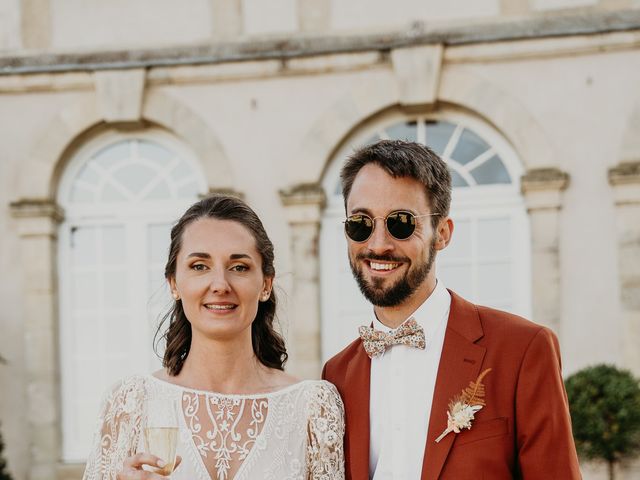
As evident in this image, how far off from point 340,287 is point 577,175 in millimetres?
2542

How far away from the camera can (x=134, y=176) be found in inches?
336

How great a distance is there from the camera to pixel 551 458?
235cm

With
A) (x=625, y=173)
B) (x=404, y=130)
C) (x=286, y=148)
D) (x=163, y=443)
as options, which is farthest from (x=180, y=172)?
(x=163, y=443)

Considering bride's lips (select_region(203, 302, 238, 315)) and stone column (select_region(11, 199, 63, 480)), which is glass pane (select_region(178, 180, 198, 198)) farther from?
bride's lips (select_region(203, 302, 238, 315))

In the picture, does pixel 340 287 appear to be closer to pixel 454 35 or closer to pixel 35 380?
pixel 454 35

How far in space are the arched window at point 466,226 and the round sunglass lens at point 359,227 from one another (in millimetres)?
5377

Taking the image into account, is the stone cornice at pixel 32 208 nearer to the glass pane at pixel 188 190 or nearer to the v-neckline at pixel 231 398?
the glass pane at pixel 188 190

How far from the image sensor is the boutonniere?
95.7 inches

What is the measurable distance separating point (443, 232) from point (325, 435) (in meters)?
0.80

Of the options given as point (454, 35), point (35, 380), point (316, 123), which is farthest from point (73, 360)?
point (454, 35)

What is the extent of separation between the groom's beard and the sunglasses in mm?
70

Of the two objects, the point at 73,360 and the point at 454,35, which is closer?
the point at 454,35

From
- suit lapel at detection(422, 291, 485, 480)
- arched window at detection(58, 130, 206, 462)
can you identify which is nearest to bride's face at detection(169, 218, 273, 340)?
suit lapel at detection(422, 291, 485, 480)

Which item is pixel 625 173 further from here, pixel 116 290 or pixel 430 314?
pixel 430 314
